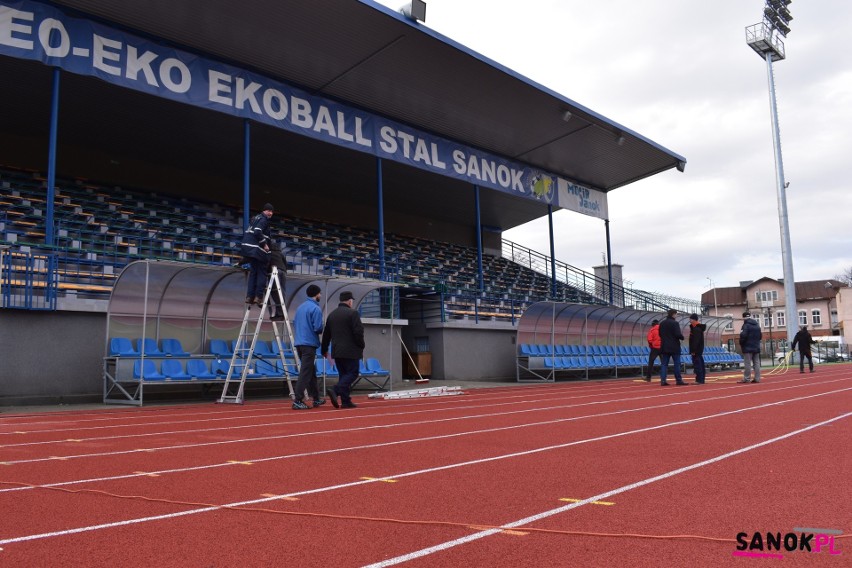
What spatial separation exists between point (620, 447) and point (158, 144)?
19.7 m

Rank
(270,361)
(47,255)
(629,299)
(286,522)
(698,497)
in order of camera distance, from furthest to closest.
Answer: (629,299) → (270,361) → (47,255) → (698,497) → (286,522)

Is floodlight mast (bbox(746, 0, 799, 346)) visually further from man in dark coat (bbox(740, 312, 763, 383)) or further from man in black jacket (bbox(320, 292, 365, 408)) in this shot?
man in black jacket (bbox(320, 292, 365, 408))

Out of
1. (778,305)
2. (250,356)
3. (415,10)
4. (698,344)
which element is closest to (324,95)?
(415,10)

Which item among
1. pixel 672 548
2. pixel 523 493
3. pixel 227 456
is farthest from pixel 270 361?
pixel 672 548

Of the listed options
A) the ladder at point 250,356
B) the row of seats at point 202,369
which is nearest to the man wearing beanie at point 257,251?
the ladder at point 250,356

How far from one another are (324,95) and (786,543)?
19.0 m

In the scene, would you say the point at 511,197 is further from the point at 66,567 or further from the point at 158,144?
the point at 66,567

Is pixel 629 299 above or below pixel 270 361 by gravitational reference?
above

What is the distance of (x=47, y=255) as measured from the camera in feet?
41.1

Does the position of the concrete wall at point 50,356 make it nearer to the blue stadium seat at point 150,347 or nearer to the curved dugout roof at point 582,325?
the blue stadium seat at point 150,347

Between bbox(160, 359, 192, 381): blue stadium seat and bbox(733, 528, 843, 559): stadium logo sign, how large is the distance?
1073 cm

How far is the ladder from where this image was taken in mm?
11172

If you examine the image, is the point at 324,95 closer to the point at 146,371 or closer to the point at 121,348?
the point at 121,348

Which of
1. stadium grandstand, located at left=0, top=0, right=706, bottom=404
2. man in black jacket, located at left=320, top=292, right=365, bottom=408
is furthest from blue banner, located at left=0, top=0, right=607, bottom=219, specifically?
man in black jacket, located at left=320, top=292, right=365, bottom=408
